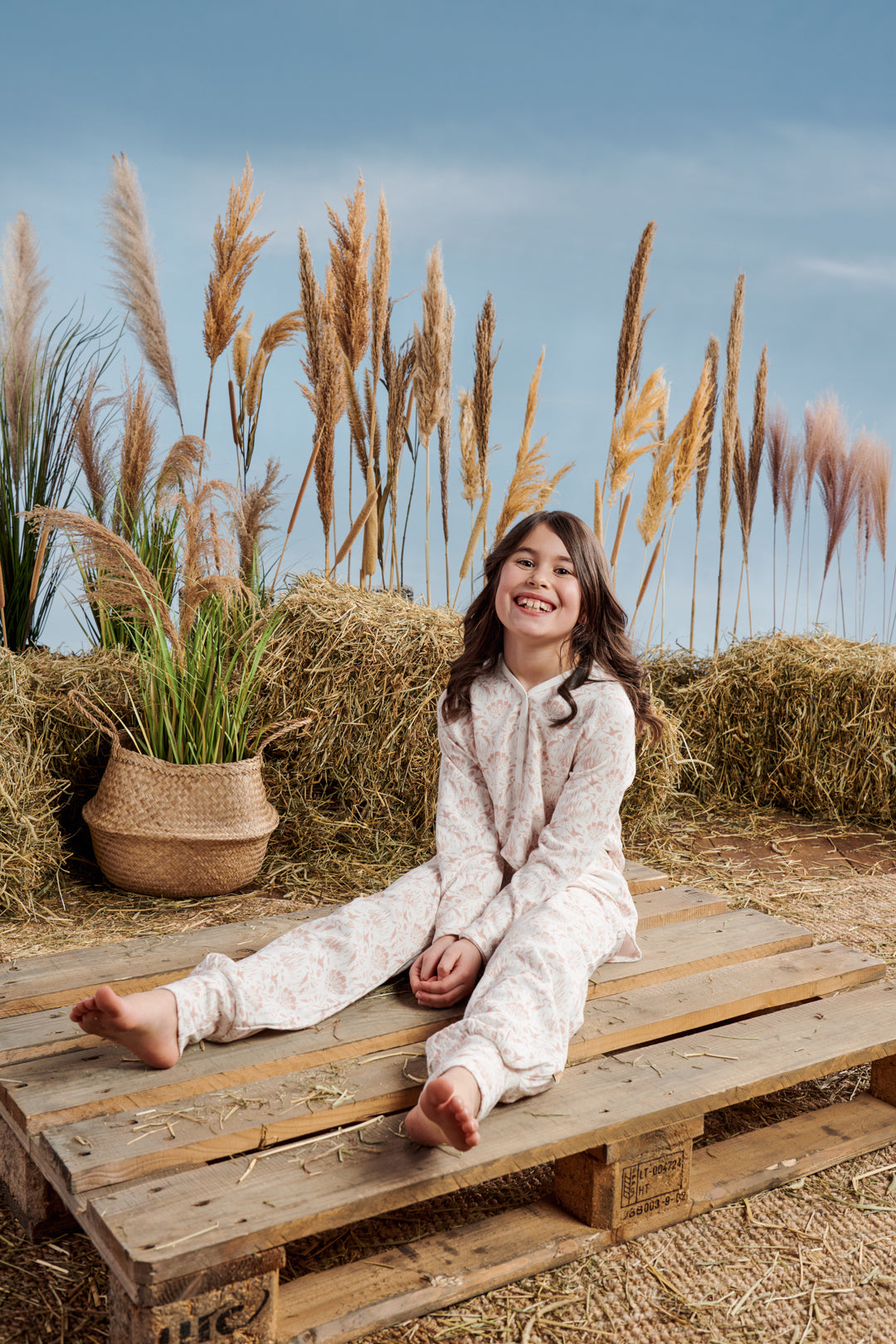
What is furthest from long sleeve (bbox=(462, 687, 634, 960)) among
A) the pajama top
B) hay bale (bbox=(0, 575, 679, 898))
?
hay bale (bbox=(0, 575, 679, 898))

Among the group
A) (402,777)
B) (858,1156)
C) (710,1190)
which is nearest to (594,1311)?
(710,1190)

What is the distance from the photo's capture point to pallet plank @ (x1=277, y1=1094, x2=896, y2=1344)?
4.00 ft

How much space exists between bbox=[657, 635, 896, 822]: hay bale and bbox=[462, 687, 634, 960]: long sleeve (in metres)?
2.42

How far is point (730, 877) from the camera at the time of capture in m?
3.30

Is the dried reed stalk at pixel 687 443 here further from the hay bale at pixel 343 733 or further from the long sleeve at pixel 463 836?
the long sleeve at pixel 463 836

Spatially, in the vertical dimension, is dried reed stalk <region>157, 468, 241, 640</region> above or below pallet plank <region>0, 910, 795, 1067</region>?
above

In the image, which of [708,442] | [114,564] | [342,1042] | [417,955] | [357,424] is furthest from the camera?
[708,442]

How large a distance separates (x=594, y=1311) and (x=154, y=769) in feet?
6.05

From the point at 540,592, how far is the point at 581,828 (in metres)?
0.43

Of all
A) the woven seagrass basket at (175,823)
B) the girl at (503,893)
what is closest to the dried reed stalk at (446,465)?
the woven seagrass basket at (175,823)

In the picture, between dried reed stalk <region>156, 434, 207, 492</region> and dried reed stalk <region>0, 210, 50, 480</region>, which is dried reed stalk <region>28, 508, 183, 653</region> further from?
dried reed stalk <region>0, 210, 50, 480</region>

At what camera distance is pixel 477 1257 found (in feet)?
4.32

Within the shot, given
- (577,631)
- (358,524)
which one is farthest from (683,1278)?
(358,524)

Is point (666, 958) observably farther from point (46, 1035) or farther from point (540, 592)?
point (46, 1035)
